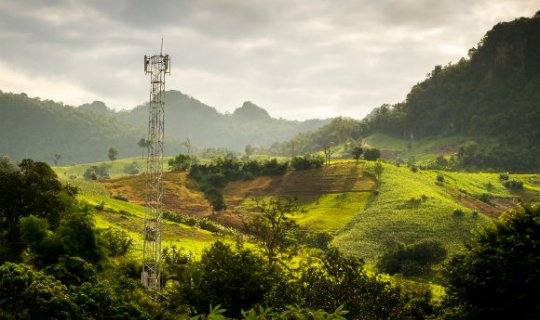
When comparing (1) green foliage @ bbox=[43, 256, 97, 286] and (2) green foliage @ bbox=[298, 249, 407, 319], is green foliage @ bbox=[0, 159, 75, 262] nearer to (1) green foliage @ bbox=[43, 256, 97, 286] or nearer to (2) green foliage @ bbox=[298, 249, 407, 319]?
(1) green foliage @ bbox=[43, 256, 97, 286]

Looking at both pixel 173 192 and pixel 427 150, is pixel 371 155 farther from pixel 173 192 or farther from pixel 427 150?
pixel 427 150

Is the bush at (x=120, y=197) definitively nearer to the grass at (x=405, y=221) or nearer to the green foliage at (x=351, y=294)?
the grass at (x=405, y=221)

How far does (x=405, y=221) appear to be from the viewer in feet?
269

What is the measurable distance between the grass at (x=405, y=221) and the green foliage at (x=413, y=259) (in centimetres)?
458

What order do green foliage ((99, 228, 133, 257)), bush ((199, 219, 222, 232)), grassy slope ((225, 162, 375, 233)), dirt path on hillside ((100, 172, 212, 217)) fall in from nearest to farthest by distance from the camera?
green foliage ((99, 228, 133, 257)), bush ((199, 219, 222, 232)), grassy slope ((225, 162, 375, 233)), dirt path on hillside ((100, 172, 212, 217))

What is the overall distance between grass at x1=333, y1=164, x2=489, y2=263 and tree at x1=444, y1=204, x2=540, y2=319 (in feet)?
151

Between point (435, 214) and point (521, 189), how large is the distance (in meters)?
47.7

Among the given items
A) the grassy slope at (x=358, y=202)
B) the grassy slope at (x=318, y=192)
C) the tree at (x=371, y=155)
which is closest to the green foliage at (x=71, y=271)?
the grassy slope at (x=358, y=202)

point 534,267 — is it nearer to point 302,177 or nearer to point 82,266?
point 82,266

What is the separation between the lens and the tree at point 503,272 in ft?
73.2

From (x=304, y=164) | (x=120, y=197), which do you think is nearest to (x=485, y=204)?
(x=304, y=164)

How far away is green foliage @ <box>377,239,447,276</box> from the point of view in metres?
64.1

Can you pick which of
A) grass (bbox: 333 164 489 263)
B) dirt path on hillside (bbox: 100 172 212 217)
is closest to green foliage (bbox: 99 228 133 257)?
grass (bbox: 333 164 489 263)

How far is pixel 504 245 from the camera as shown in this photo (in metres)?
23.9
